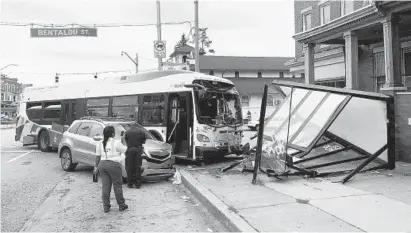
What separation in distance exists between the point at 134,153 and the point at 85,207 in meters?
2.04

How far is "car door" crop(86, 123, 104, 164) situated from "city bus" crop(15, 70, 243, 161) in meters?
2.58

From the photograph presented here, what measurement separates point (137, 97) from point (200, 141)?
3546 millimetres

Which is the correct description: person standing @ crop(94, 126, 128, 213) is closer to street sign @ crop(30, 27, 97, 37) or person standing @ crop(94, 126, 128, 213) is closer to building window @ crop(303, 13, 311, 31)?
street sign @ crop(30, 27, 97, 37)

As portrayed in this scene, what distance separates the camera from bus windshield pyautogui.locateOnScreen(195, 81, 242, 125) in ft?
40.8

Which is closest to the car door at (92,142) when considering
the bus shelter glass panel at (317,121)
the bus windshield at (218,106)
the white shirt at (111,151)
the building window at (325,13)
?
the bus windshield at (218,106)

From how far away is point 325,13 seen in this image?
64.0 ft

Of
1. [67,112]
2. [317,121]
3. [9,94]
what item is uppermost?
[9,94]

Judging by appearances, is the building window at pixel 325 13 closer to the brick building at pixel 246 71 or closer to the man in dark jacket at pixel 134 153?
the man in dark jacket at pixel 134 153

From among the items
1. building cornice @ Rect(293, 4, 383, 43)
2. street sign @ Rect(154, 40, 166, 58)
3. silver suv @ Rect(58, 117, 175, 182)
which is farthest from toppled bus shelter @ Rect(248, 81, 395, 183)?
street sign @ Rect(154, 40, 166, 58)

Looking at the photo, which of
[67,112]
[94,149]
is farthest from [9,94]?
[94,149]

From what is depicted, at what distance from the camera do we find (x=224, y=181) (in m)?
9.27

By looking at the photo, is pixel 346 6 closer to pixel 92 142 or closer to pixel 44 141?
pixel 92 142

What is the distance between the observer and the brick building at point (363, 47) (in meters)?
11.0

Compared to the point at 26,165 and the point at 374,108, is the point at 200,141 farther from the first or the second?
the point at 26,165
